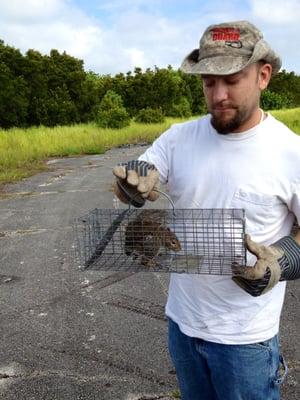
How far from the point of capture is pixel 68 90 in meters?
33.3

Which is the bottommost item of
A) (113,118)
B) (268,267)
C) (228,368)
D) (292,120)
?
(292,120)

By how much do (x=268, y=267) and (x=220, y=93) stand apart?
61cm

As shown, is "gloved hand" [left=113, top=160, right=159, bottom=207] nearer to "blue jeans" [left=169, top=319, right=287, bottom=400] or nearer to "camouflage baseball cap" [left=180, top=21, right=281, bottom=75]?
"camouflage baseball cap" [left=180, top=21, right=281, bottom=75]

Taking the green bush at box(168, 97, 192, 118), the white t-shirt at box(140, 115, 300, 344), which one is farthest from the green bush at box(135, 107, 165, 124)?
the white t-shirt at box(140, 115, 300, 344)

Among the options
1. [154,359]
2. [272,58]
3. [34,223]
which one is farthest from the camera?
[34,223]

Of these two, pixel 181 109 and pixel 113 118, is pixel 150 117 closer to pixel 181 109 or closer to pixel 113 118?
pixel 113 118

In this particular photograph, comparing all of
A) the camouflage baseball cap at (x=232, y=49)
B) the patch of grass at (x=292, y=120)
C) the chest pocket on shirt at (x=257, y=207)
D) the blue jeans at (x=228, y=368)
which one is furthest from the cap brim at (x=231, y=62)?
the patch of grass at (x=292, y=120)

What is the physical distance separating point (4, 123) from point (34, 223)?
75.7 ft

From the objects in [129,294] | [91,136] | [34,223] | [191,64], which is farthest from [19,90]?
[191,64]

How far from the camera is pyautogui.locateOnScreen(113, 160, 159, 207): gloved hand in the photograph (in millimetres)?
1869

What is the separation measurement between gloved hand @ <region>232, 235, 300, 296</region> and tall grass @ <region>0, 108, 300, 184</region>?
35.5 ft

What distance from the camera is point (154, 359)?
3.64 metres

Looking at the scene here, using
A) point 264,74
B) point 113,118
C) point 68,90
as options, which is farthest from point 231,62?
point 68,90

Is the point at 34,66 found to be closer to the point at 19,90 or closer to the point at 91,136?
the point at 19,90
